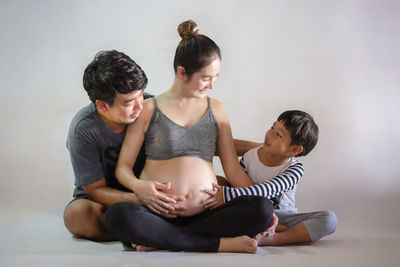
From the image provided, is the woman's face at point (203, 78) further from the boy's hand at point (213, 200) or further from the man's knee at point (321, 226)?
the man's knee at point (321, 226)

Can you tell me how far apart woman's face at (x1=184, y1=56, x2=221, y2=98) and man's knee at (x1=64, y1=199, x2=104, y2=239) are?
447mm

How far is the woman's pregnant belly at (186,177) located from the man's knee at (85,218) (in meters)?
0.17

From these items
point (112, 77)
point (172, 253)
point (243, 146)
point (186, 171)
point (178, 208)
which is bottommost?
point (172, 253)

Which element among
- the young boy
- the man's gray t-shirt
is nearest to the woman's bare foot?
the young boy

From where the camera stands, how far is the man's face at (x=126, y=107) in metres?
1.58

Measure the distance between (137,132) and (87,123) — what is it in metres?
0.15

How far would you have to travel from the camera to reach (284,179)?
169 cm

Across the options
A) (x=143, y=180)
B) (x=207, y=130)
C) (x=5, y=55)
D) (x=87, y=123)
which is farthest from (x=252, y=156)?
(x=5, y=55)

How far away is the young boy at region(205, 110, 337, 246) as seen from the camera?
165 centimetres

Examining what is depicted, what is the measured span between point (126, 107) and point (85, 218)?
35 cm

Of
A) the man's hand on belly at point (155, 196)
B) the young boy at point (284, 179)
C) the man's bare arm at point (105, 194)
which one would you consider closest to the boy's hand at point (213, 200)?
the young boy at point (284, 179)

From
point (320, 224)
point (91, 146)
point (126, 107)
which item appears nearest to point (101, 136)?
point (91, 146)

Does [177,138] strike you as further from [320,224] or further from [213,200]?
[320,224]

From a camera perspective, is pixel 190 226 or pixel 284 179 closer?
pixel 190 226
